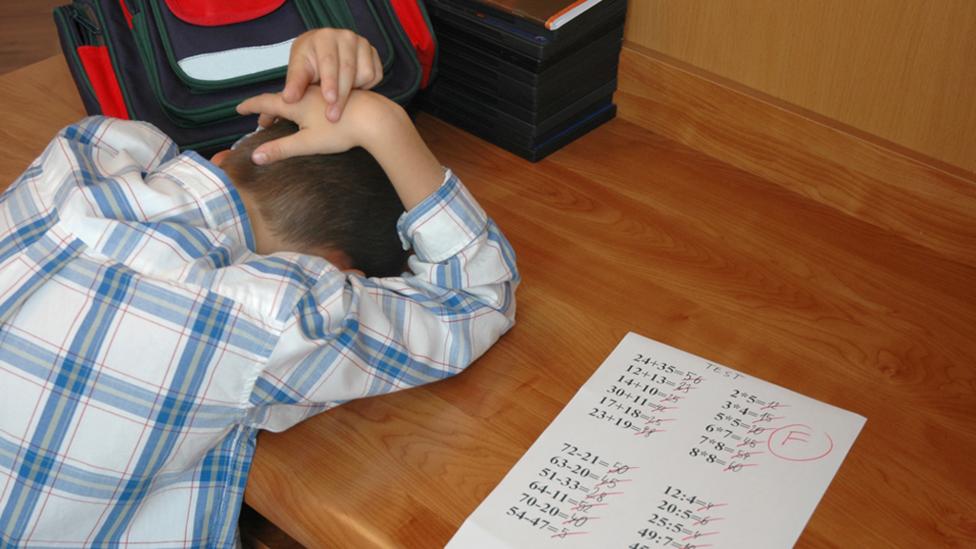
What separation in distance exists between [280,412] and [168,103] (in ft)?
1.38

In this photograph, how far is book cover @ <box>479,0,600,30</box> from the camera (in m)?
1.18

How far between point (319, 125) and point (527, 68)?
13.2 inches

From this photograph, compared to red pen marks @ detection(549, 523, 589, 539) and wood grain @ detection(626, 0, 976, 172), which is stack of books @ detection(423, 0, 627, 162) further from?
red pen marks @ detection(549, 523, 589, 539)

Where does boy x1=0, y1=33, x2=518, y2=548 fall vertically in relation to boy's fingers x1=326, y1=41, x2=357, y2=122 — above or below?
below

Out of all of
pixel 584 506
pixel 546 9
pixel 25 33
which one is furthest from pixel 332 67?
pixel 25 33

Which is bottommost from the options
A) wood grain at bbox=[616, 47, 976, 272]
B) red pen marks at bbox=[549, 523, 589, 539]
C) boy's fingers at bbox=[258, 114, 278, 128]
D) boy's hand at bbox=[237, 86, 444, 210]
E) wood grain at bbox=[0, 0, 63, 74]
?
wood grain at bbox=[0, 0, 63, 74]

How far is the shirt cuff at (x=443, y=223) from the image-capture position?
959mm

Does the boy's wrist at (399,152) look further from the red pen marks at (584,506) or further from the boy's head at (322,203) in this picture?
the red pen marks at (584,506)

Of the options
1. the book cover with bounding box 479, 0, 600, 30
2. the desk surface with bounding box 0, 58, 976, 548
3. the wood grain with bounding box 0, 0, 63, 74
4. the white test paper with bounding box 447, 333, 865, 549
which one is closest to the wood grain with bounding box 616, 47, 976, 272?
the desk surface with bounding box 0, 58, 976, 548

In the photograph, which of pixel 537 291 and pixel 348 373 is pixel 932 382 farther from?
pixel 348 373

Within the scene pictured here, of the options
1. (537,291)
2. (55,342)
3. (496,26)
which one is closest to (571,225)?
(537,291)

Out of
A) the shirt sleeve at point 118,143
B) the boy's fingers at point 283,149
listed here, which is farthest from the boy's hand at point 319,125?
the shirt sleeve at point 118,143

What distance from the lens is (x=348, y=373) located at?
0.89 m

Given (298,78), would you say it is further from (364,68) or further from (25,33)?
(25,33)
